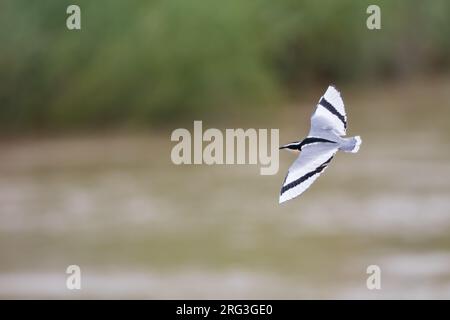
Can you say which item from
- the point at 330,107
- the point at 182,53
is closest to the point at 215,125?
the point at 182,53

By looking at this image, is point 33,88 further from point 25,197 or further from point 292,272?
point 292,272

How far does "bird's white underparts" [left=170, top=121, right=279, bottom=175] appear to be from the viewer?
8.28ft

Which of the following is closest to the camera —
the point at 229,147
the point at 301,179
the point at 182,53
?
the point at 301,179

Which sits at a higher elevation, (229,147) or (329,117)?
(229,147)

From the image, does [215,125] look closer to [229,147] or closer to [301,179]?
[229,147]

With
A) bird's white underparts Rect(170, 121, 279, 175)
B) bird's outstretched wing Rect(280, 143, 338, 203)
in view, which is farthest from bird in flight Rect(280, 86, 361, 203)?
bird's white underparts Rect(170, 121, 279, 175)

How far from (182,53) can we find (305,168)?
1408 mm

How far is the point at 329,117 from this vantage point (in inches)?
75.7

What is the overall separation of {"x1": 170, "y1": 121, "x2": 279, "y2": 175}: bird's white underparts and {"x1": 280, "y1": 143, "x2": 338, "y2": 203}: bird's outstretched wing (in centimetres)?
55

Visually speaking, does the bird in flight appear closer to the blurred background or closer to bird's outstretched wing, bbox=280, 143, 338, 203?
bird's outstretched wing, bbox=280, 143, 338, 203

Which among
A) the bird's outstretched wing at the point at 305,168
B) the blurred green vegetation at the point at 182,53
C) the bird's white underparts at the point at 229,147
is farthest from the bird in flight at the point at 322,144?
the blurred green vegetation at the point at 182,53

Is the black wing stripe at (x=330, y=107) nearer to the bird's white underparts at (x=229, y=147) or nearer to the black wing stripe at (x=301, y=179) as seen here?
the black wing stripe at (x=301, y=179)

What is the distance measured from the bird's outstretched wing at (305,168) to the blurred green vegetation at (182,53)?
1221mm

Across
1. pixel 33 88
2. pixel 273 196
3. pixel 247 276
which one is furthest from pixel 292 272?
pixel 33 88
